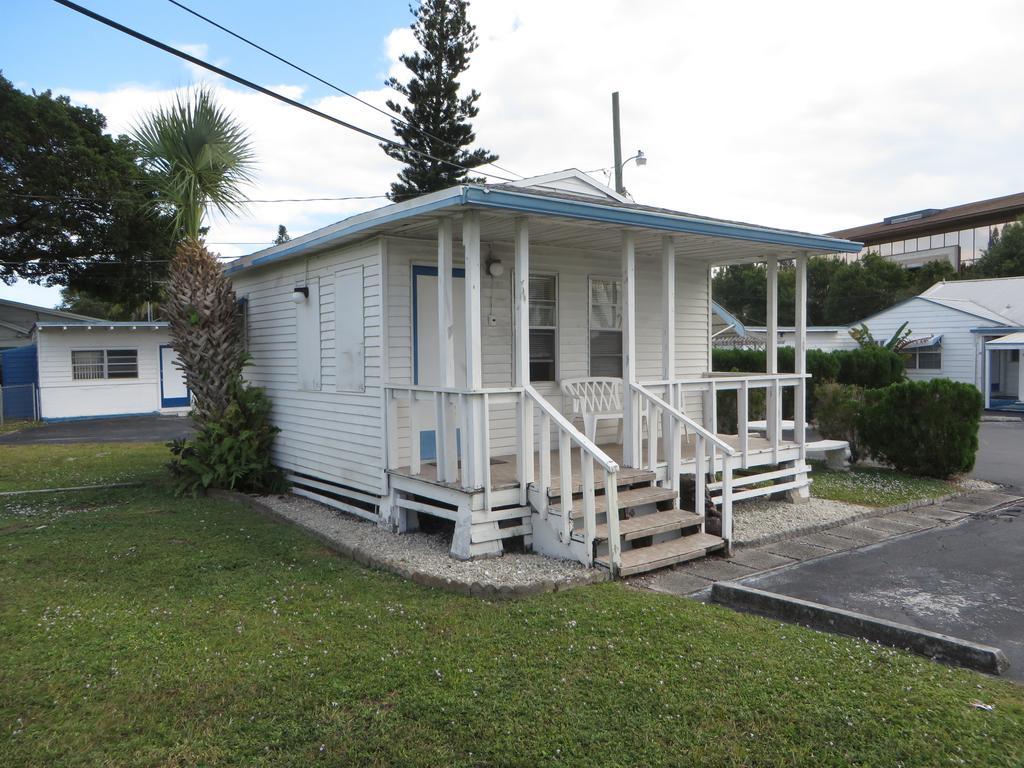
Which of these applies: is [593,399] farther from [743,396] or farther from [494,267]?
[494,267]

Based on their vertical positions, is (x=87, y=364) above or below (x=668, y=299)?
below

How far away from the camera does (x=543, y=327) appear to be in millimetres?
8195

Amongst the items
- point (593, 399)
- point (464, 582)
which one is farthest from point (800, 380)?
point (464, 582)

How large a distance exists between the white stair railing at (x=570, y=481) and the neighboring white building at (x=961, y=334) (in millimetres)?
19911

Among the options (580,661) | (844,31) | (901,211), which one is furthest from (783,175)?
(901,211)

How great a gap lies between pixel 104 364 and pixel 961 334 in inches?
1065

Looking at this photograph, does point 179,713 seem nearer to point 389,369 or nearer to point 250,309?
point 389,369

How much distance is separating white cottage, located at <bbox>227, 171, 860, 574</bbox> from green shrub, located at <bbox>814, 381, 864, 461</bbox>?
2.70m

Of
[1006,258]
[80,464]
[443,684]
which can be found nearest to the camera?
[443,684]

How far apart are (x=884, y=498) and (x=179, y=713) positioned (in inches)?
314

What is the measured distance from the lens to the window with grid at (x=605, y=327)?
8625mm

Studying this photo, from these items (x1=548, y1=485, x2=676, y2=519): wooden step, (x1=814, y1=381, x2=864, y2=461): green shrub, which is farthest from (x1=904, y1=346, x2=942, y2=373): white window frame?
(x1=548, y1=485, x2=676, y2=519): wooden step

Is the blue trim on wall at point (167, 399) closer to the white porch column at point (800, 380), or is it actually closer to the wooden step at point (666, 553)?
the white porch column at point (800, 380)

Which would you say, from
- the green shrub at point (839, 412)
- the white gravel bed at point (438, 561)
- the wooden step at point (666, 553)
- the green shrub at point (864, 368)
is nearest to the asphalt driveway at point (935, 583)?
the wooden step at point (666, 553)
